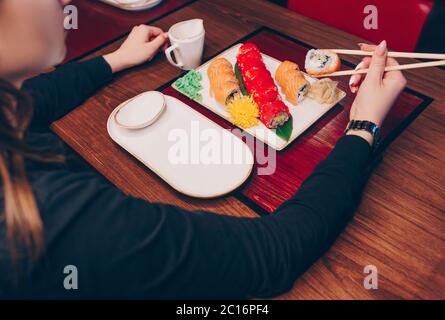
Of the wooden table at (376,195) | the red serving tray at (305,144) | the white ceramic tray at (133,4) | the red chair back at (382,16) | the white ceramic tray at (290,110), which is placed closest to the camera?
the wooden table at (376,195)

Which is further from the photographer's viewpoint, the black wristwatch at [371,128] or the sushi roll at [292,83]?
the sushi roll at [292,83]

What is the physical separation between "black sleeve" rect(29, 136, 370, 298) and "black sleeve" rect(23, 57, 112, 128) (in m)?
0.62

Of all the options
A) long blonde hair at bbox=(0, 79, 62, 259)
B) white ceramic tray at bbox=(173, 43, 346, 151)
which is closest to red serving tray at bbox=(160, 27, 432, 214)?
white ceramic tray at bbox=(173, 43, 346, 151)

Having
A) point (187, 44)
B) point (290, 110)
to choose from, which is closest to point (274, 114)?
point (290, 110)

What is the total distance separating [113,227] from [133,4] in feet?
4.35

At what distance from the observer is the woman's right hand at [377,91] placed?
1.08 metres

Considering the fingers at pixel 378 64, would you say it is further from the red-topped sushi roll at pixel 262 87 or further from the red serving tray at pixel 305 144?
the red-topped sushi roll at pixel 262 87

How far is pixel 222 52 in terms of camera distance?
4.62ft

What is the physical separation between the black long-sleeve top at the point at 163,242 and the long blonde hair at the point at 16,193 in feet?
0.06

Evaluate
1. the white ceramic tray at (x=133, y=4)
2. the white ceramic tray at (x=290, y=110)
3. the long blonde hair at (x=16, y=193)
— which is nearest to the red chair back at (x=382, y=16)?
the white ceramic tray at (x=290, y=110)

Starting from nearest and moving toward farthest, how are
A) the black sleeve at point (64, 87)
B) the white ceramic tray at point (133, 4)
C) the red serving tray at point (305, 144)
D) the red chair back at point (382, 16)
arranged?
the red serving tray at point (305, 144)
the black sleeve at point (64, 87)
the red chair back at point (382, 16)
the white ceramic tray at point (133, 4)
